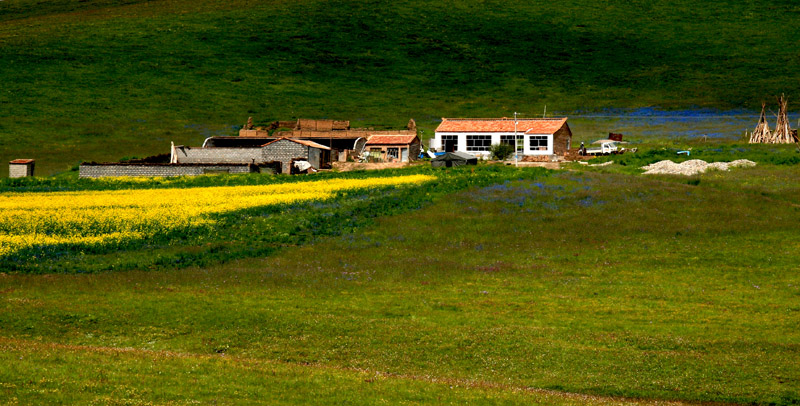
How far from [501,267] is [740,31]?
548ft

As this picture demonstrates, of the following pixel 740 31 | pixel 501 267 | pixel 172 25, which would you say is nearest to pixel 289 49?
pixel 172 25

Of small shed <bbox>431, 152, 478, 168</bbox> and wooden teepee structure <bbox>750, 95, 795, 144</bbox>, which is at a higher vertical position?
wooden teepee structure <bbox>750, 95, 795, 144</bbox>

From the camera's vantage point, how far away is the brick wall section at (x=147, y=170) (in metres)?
81.6

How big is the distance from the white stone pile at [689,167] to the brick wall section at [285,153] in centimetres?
3606

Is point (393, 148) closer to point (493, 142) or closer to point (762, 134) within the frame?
point (493, 142)

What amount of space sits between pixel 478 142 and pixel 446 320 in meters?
74.4

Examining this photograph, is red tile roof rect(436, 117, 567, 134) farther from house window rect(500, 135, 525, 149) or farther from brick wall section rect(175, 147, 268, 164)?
brick wall section rect(175, 147, 268, 164)

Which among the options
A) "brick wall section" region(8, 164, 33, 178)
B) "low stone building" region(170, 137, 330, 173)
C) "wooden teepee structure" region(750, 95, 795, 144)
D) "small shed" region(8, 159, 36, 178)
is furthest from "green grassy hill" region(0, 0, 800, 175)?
"wooden teepee structure" region(750, 95, 795, 144)

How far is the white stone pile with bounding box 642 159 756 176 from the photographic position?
68938 mm

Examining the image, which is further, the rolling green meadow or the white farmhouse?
the white farmhouse

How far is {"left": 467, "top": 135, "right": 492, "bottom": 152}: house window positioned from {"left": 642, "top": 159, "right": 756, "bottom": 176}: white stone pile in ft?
101

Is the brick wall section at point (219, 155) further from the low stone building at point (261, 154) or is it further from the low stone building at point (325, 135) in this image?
the low stone building at point (325, 135)

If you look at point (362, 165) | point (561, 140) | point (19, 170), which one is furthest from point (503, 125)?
point (19, 170)

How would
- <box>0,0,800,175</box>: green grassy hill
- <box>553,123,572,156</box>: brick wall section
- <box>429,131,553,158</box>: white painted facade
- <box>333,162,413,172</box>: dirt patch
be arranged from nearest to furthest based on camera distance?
1. <box>333,162,413,172</box>: dirt patch
2. <box>553,123,572,156</box>: brick wall section
3. <box>429,131,553,158</box>: white painted facade
4. <box>0,0,800,175</box>: green grassy hill
